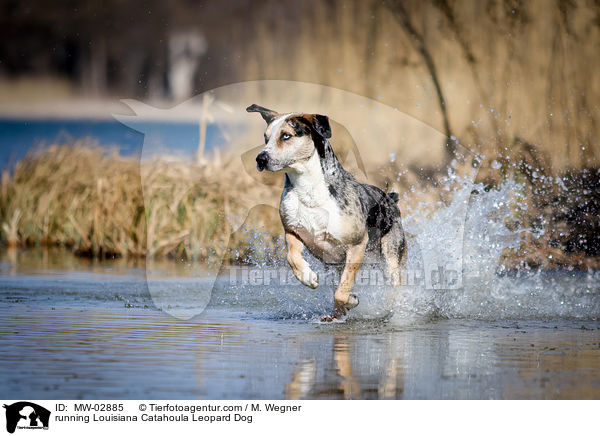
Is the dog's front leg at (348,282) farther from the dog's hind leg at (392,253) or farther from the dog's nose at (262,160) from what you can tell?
the dog's nose at (262,160)

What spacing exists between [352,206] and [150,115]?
5.02ft

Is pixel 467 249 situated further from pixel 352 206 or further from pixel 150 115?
pixel 150 115

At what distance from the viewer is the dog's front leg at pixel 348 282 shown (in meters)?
5.75

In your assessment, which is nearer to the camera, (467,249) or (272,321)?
(272,321)

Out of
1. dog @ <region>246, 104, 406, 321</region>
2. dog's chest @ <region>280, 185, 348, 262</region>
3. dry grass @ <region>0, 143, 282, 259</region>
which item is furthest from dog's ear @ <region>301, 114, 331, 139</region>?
dry grass @ <region>0, 143, 282, 259</region>

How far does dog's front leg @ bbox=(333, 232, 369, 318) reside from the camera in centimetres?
575

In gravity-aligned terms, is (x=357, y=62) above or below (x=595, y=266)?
above

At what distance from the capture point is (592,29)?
1062 cm

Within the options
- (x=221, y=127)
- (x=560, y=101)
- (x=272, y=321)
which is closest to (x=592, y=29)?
(x=560, y=101)
